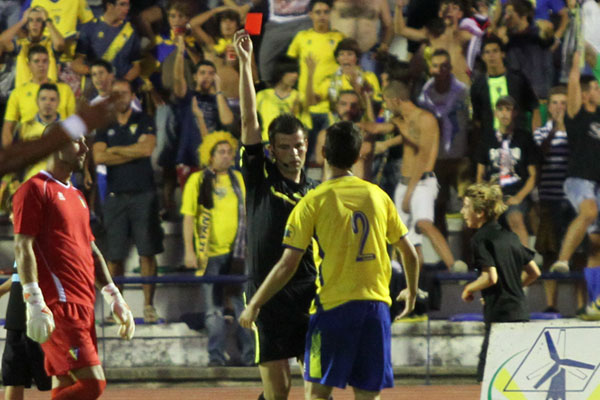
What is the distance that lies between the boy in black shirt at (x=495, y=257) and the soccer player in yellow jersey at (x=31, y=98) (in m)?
5.33

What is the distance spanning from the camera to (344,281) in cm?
564

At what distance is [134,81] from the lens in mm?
12133

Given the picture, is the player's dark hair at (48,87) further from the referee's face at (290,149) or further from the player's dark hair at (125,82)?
the referee's face at (290,149)

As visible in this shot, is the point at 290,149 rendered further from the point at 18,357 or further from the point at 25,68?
the point at 25,68

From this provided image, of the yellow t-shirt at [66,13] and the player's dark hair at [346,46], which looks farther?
the yellow t-shirt at [66,13]

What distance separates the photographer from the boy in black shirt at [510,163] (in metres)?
11.8

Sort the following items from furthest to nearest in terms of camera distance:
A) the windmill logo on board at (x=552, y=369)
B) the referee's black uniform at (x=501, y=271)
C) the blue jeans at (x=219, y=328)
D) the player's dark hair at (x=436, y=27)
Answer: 1. the player's dark hair at (x=436, y=27)
2. the blue jeans at (x=219, y=328)
3. the referee's black uniform at (x=501, y=271)
4. the windmill logo on board at (x=552, y=369)

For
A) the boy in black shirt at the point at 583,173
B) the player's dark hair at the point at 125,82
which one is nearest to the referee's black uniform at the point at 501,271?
the boy in black shirt at the point at 583,173

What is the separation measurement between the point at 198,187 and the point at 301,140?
5444 millimetres

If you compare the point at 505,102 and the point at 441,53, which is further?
the point at 441,53

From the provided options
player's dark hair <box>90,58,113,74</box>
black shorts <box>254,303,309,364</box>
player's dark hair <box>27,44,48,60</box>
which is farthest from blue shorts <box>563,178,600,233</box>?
black shorts <box>254,303,309,364</box>

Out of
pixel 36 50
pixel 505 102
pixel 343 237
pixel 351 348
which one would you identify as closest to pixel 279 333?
pixel 351 348

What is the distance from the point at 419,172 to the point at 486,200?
3.83 metres

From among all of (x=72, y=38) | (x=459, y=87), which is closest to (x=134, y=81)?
(x=72, y=38)
